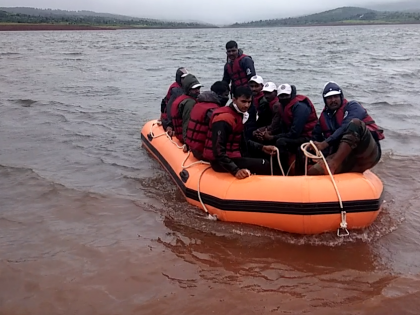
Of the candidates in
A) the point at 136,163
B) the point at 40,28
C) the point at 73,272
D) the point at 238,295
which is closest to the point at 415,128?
the point at 136,163

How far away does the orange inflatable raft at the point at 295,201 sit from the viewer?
4.22 meters

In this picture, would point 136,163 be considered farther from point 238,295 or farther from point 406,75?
point 406,75

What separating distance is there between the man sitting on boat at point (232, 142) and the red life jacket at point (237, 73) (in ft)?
7.10

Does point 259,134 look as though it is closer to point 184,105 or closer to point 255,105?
point 255,105

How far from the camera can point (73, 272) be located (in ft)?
13.0

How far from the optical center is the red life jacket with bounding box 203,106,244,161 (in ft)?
15.2

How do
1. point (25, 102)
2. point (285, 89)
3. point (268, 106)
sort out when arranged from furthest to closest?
point (25, 102), point (268, 106), point (285, 89)

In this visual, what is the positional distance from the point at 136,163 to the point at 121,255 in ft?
10.0

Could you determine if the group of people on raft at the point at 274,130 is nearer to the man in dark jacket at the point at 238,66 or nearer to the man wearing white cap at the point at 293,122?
the man wearing white cap at the point at 293,122

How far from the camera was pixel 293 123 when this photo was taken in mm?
4996

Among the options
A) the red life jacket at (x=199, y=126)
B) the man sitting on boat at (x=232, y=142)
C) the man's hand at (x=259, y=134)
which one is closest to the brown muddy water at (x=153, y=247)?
the man sitting on boat at (x=232, y=142)

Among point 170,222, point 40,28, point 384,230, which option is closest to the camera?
point 384,230

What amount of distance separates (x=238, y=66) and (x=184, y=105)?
1489mm

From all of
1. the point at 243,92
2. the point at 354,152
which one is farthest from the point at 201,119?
the point at 354,152
